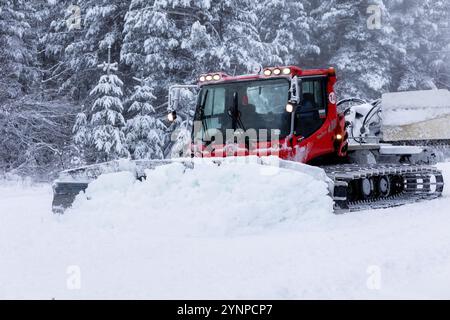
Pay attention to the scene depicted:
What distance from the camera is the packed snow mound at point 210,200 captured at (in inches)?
→ 277

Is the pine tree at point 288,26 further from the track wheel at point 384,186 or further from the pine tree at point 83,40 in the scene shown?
the track wheel at point 384,186

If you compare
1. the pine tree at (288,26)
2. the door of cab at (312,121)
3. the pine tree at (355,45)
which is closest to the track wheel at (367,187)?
the door of cab at (312,121)

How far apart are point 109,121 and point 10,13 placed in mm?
5093

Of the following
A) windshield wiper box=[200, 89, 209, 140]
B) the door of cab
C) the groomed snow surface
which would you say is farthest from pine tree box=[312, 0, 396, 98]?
the groomed snow surface

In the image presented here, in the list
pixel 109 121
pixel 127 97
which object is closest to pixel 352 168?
pixel 109 121

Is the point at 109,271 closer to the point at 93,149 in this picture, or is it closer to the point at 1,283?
the point at 1,283

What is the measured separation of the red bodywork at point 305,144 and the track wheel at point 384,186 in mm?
803

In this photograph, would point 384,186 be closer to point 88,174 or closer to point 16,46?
point 88,174

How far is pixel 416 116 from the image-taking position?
491 inches

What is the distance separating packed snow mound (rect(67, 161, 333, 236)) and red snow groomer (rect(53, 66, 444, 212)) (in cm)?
42

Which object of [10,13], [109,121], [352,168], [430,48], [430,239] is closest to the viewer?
[430,239]

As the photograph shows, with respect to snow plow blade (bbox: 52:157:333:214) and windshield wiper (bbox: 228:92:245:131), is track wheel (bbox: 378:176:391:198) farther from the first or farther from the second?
snow plow blade (bbox: 52:157:333:214)

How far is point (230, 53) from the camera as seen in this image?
18.5m

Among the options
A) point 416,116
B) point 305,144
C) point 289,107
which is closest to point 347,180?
point 305,144
